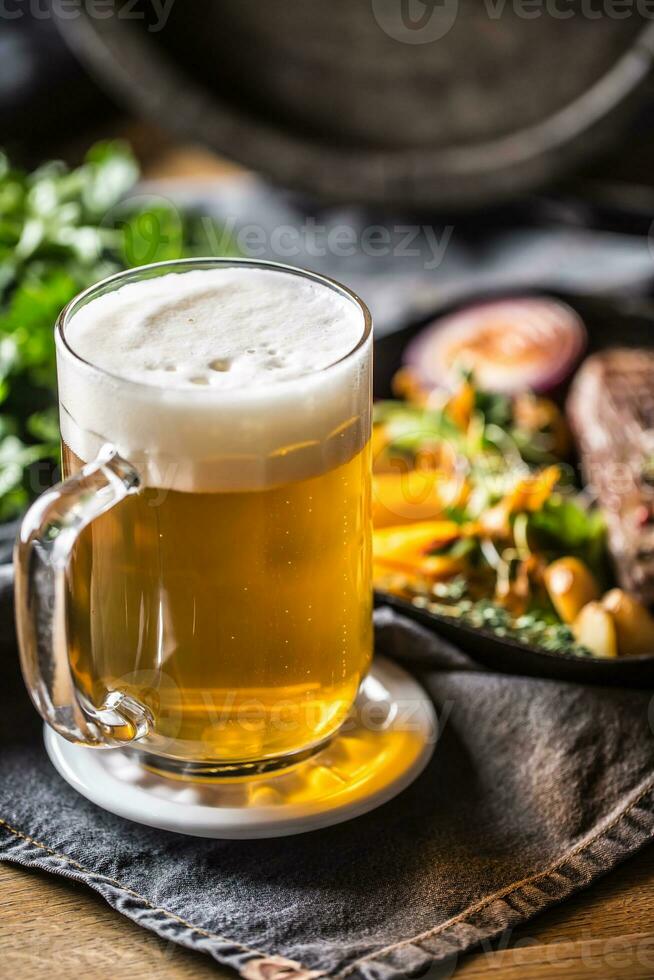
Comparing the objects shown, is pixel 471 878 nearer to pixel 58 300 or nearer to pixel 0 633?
pixel 0 633

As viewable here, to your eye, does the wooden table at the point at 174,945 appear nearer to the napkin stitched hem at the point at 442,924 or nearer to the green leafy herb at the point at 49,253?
the napkin stitched hem at the point at 442,924

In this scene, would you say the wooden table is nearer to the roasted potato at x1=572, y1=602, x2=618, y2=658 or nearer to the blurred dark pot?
the roasted potato at x1=572, y1=602, x2=618, y2=658

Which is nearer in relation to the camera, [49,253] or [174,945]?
[174,945]

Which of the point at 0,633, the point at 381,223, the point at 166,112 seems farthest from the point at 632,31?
the point at 0,633

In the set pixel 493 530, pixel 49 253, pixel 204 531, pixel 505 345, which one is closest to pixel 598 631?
pixel 493 530

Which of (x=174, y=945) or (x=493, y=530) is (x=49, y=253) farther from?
(x=174, y=945)

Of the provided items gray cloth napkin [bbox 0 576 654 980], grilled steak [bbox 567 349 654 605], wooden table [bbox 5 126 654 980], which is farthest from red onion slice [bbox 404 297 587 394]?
wooden table [bbox 5 126 654 980]

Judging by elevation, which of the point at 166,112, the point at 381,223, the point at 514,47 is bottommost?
the point at 381,223
